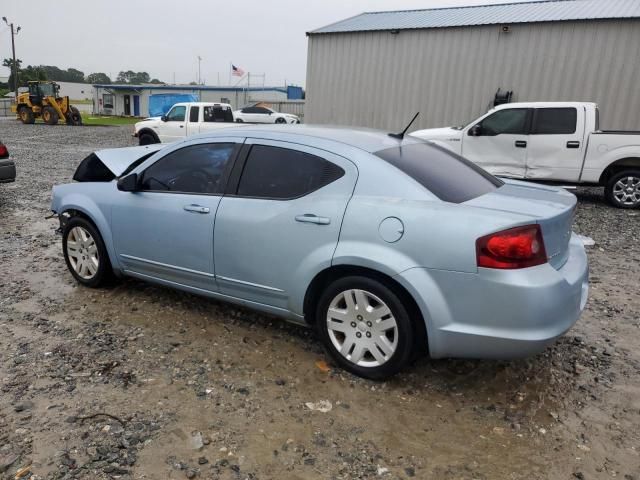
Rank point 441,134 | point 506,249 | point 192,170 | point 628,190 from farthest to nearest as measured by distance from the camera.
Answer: point 441,134
point 628,190
point 192,170
point 506,249

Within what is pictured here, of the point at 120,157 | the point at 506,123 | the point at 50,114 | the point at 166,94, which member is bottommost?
the point at 50,114

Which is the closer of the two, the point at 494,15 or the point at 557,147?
the point at 557,147

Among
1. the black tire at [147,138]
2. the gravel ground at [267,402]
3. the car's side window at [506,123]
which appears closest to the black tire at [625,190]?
the car's side window at [506,123]

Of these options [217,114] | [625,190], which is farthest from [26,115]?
[625,190]

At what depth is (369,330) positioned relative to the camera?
304cm

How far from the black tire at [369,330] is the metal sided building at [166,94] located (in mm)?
33708

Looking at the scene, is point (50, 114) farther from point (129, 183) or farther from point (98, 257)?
point (129, 183)

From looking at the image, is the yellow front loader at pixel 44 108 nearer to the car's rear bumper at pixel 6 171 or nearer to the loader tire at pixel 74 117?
the loader tire at pixel 74 117

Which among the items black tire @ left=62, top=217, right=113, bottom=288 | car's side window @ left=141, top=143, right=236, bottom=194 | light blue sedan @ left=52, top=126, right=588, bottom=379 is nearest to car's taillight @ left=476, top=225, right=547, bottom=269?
light blue sedan @ left=52, top=126, right=588, bottom=379

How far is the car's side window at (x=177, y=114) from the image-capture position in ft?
50.3

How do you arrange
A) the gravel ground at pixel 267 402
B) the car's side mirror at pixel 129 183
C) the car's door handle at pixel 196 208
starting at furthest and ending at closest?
the car's side mirror at pixel 129 183 < the car's door handle at pixel 196 208 < the gravel ground at pixel 267 402

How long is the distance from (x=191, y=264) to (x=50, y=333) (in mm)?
1158

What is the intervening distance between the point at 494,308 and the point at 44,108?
34005 mm

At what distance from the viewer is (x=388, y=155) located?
10.5 ft
